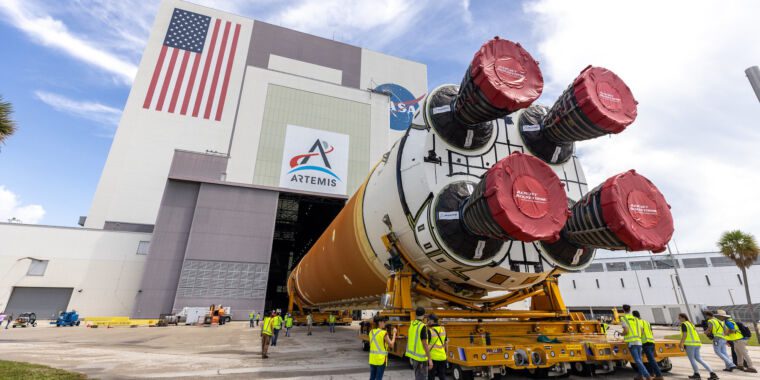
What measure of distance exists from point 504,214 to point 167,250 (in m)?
32.0

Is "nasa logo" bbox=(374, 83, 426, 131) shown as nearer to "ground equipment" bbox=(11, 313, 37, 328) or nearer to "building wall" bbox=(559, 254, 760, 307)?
"building wall" bbox=(559, 254, 760, 307)

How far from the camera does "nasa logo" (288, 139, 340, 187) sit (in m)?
34.0

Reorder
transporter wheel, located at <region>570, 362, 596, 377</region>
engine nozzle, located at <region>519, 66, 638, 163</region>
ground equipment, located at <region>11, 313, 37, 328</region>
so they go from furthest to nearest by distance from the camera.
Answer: ground equipment, located at <region>11, 313, 37, 328</region>, transporter wheel, located at <region>570, 362, 596, 377</region>, engine nozzle, located at <region>519, 66, 638, 163</region>

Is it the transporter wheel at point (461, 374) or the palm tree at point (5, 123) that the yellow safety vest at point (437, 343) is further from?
the palm tree at point (5, 123)

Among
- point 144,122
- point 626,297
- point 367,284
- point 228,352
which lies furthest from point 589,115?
point 626,297

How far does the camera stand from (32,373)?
6.36 m

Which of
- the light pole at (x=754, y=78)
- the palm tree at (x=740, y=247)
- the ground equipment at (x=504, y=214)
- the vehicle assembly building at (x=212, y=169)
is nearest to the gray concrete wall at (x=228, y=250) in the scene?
the vehicle assembly building at (x=212, y=169)

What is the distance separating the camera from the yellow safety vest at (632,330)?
5.41 metres

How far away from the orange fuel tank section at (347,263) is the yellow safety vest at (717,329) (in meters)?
7.59

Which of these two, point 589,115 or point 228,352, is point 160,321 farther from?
point 589,115

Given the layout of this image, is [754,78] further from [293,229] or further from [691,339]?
[293,229]

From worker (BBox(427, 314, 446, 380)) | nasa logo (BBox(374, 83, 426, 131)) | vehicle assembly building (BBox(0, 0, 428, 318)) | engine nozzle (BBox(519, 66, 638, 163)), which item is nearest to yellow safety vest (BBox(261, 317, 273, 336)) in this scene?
worker (BBox(427, 314, 446, 380))

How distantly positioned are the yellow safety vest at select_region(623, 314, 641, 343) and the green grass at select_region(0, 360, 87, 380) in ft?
32.0

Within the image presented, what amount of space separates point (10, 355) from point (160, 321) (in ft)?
58.3
